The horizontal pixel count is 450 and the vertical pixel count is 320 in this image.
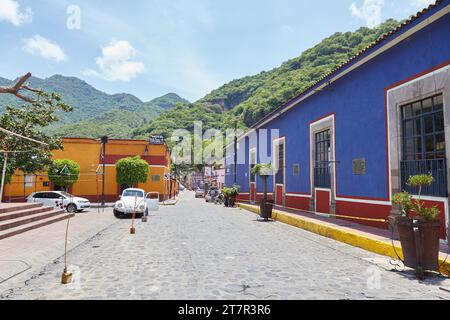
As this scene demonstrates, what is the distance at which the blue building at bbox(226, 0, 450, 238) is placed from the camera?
27.4 feet

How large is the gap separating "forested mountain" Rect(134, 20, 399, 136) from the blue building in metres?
23.0

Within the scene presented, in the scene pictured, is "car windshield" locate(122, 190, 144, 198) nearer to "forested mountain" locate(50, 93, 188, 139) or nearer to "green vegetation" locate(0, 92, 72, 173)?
"green vegetation" locate(0, 92, 72, 173)

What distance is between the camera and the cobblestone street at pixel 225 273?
478cm

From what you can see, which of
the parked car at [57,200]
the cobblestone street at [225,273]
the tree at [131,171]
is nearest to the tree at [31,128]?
the parked car at [57,200]

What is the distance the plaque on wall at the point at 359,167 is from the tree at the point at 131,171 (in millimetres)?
21643

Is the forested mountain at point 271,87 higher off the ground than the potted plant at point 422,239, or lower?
higher

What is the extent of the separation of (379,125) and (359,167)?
71.6 inches

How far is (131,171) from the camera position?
96.2 feet

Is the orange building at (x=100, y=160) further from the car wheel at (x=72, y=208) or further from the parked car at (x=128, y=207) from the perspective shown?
the parked car at (x=128, y=207)

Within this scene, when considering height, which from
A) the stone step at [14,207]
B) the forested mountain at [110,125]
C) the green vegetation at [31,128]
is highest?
the forested mountain at [110,125]

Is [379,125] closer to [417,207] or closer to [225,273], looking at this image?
[417,207]

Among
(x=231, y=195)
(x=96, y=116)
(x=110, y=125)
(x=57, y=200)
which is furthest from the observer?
(x=96, y=116)

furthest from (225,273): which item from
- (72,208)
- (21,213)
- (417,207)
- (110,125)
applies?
(110,125)
